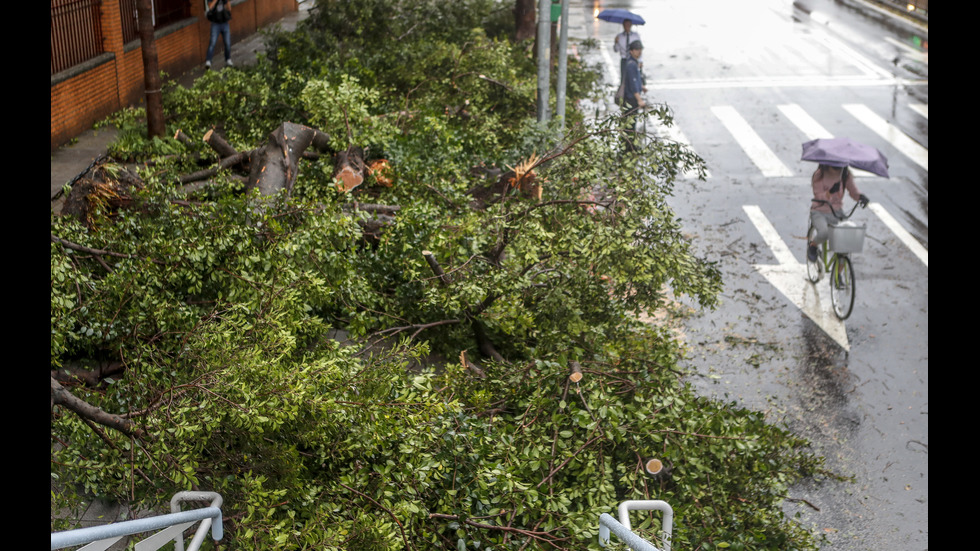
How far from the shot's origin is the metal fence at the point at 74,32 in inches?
509

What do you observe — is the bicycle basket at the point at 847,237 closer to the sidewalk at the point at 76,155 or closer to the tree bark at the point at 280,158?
the tree bark at the point at 280,158

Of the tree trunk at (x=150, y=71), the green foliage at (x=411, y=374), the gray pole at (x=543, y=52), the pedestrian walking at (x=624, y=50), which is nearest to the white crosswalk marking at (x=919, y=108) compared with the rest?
the pedestrian walking at (x=624, y=50)

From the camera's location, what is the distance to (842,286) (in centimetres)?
987

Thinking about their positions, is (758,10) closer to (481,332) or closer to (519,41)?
(519,41)

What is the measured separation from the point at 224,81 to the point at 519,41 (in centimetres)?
887

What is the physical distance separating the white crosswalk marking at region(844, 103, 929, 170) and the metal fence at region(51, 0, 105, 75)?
14.1m

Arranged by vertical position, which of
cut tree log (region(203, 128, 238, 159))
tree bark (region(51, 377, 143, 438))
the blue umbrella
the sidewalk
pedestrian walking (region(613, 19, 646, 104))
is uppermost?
the blue umbrella

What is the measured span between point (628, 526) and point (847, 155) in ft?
24.4

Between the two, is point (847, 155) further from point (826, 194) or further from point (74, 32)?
point (74, 32)

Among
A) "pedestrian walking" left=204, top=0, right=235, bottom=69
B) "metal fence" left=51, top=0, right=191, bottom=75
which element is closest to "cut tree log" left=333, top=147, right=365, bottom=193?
"metal fence" left=51, top=0, right=191, bottom=75

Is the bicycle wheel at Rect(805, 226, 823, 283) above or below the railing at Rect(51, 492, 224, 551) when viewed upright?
below

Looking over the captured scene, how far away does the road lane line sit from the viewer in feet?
37.9

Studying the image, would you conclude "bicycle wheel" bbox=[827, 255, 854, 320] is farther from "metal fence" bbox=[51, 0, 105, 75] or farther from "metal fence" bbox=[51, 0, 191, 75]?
"metal fence" bbox=[51, 0, 105, 75]
